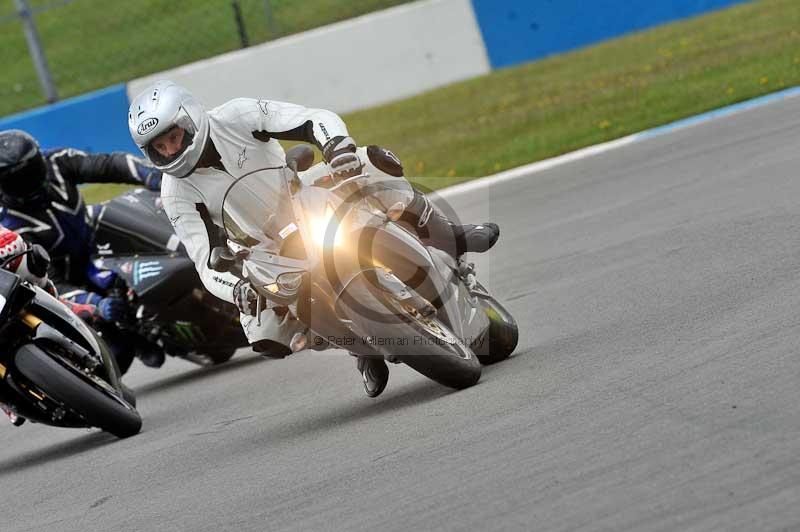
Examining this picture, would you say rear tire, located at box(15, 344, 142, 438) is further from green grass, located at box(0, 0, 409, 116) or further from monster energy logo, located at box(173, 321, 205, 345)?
green grass, located at box(0, 0, 409, 116)

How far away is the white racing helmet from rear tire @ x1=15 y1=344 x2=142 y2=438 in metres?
1.09

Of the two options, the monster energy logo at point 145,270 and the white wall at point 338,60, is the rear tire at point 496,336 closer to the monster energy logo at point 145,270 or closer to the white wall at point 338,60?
the monster energy logo at point 145,270

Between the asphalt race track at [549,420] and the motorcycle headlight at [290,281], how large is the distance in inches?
26.3

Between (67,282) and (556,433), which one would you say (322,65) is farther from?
(556,433)

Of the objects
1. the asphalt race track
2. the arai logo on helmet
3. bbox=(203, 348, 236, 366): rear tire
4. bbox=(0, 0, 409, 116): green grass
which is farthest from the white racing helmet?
bbox=(0, 0, 409, 116): green grass

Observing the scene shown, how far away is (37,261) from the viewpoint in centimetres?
722

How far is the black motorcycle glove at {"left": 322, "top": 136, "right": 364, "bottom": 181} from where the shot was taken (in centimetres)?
581

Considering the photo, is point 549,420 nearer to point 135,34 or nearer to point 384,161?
point 384,161

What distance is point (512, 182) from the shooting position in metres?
12.3

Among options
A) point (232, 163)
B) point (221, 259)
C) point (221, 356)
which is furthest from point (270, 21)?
point (221, 259)

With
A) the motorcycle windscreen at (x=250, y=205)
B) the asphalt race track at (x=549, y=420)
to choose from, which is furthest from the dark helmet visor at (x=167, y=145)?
the asphalt race track at (x=549, y=420)

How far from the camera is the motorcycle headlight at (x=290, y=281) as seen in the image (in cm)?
572

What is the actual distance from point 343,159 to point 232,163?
3.13 feet

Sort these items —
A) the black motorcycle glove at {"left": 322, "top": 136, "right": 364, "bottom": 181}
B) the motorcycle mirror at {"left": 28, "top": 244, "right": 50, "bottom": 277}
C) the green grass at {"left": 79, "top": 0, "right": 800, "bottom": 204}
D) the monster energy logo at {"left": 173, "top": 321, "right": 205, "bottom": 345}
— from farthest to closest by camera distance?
the green grass at {"left": 79, "top": 0, "right": 800, "bottom": 204}, the monster energy logo at {"left": 173, "top": 321, "right": 205, "bottom": 345}, the motorcycle mirror at {"left": 28, "top": 244, "right": 50, "bottom": 277}, the black motorcycle glove at {"left": 322, "top": 136, "right": 364, "bottom": 181}
